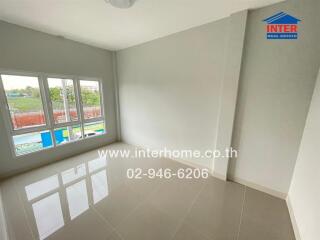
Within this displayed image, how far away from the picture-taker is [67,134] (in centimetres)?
305

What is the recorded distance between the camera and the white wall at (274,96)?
1484 millimetres

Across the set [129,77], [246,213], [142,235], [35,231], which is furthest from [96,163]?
[246,213]

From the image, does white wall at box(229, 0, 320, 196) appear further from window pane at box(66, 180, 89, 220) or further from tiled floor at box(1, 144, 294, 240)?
window pane at box(66, 180, 89, 220)

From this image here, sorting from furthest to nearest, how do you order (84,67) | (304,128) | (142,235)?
(84,67)
(304,128)
(142,235)

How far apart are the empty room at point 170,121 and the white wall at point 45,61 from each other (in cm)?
2

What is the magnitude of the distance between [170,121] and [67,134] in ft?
7.76

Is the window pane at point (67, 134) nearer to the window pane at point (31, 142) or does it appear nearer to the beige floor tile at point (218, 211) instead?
the window pane at point (31, 142)

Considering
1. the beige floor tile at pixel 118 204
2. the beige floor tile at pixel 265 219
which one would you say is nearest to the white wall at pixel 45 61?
the beige floor tile at pixel 118 204

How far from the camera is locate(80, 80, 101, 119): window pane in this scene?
3234 mm

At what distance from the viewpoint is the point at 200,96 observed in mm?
2352

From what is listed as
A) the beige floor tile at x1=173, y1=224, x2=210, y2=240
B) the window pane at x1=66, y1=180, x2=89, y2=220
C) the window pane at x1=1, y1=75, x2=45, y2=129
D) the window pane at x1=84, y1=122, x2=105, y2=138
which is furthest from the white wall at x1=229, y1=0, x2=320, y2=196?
the window pane at x1=1, y1=75, x2=45, y2=129

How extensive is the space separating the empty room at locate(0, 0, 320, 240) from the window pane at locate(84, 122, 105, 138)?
108mm

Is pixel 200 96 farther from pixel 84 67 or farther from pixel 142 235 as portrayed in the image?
pixel 84 67

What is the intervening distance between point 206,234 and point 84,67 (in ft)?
12.1
